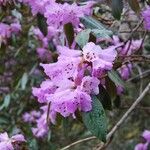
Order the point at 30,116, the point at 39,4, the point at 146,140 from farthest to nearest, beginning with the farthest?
the point at 30,116
the point at 146,140
the point at 39,4

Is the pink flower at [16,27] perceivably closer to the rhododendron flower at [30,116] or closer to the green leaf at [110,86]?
the rhododendron flower at [30,116]

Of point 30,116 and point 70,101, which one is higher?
point 70,101

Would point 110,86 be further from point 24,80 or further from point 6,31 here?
point 24,80

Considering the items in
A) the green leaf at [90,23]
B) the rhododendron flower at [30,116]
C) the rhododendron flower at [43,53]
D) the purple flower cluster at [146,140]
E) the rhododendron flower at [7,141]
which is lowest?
the rhododendron flower at [30,116]

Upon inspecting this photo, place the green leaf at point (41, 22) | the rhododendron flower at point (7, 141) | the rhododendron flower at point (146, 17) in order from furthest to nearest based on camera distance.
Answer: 1. the green leaf at point (41, 22)
2. the rhododendron flower at point (146, 17)
3. the rhododendron flower at point (7, 141)

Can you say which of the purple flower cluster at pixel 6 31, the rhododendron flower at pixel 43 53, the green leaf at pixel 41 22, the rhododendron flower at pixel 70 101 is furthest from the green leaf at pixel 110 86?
the rhododendron flower at pixel 43 53

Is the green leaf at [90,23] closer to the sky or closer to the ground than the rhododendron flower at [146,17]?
closer to the sky

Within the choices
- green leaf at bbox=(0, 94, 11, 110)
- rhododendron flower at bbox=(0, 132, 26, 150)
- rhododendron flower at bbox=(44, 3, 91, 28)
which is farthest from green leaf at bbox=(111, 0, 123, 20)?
green leaf at bbox=(0, 94, 11, 110)

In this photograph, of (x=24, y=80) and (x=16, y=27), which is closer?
(x=16, y=27)

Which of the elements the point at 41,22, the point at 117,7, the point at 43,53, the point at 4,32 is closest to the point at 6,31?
the point at 4,32

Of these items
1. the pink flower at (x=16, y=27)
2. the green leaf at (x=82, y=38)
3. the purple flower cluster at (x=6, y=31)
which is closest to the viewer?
the green leaf at (x=82, y=38)
